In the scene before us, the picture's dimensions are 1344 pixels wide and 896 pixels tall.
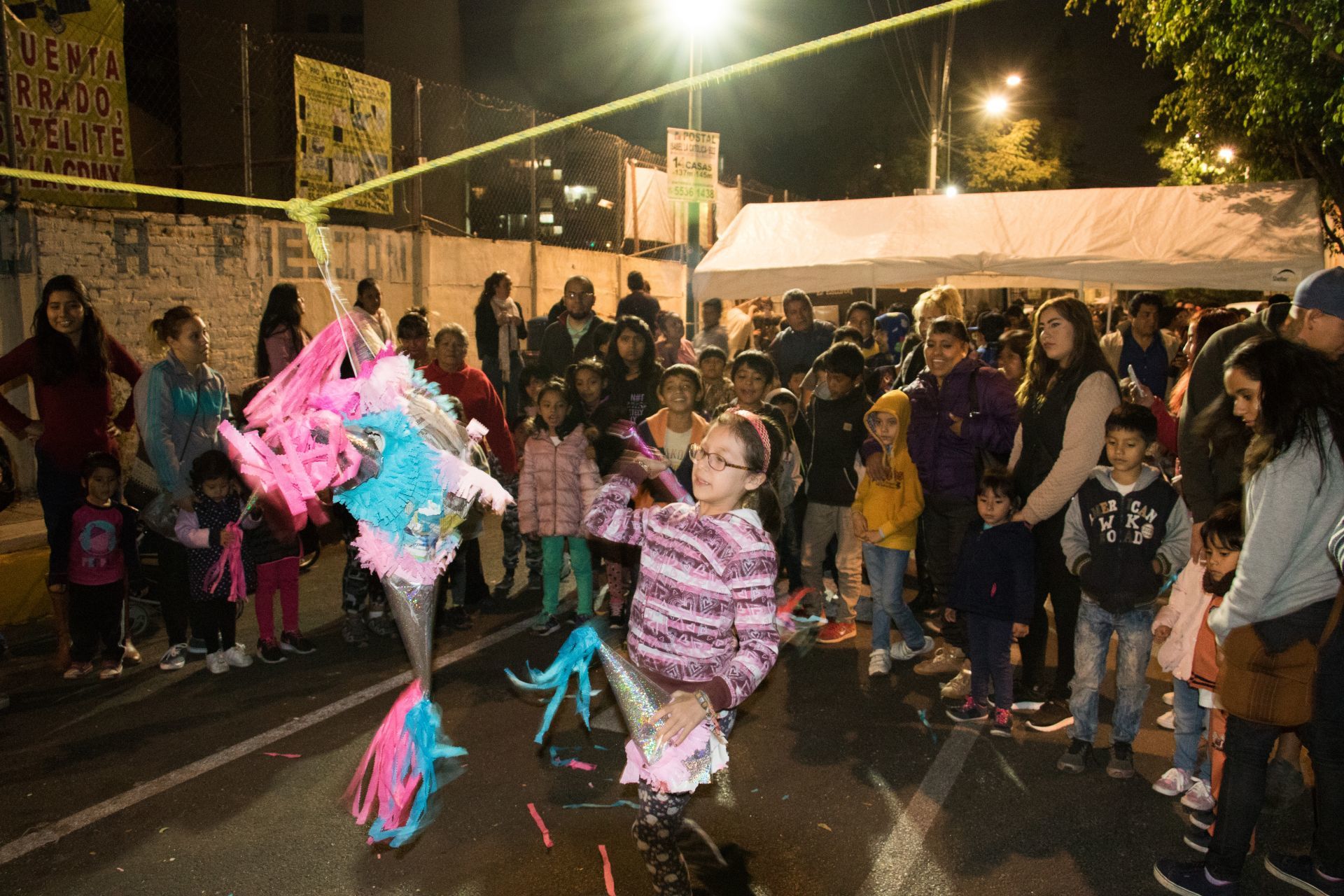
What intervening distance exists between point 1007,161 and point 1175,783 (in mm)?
31219

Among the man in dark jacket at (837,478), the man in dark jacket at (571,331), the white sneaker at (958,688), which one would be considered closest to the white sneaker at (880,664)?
the white sneaker at (958,688)

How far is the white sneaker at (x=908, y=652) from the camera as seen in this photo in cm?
517

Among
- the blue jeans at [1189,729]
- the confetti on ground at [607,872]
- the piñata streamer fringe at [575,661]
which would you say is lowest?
the confetti on ground at [607,872]

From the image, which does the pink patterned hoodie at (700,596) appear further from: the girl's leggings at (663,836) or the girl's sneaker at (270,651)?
the girl's sneaker at (270,651)

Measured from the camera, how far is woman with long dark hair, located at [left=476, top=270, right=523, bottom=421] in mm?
9781

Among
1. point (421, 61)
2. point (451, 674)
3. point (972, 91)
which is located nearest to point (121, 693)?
point (451, 674)

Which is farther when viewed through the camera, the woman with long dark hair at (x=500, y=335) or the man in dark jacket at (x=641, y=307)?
the woman with long dark hair at (x=500, y=335)

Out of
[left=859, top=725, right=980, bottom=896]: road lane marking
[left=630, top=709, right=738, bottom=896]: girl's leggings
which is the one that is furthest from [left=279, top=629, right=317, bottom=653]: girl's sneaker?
[left=630, top=709, right=738, bottom=896]: girl's leggings

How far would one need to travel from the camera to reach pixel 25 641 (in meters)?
5.40

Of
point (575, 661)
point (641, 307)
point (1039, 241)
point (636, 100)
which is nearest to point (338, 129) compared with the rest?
point (641, 307)

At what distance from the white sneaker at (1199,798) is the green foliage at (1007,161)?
30431 millimetres

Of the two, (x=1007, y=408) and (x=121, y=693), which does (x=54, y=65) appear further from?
(x=1007, y=408)

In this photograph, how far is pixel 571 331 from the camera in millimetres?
7941

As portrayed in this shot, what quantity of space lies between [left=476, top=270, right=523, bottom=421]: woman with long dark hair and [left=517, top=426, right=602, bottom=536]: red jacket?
417 cm
